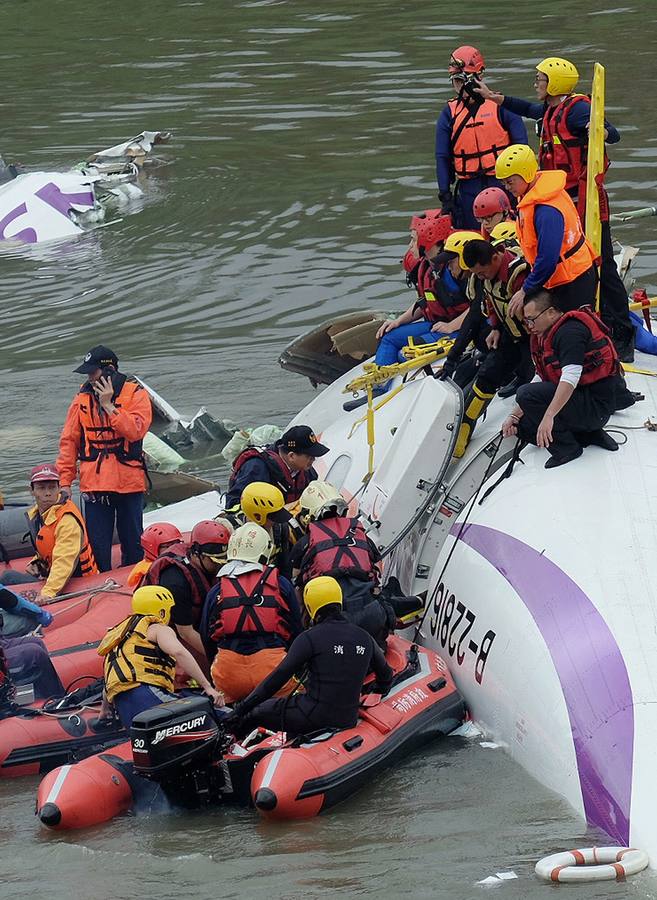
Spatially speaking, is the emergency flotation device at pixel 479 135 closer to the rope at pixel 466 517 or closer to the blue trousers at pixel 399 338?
the blue trousers at pixel 399 338

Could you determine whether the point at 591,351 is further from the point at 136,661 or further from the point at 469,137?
the point at 469,137

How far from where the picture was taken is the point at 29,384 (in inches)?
667

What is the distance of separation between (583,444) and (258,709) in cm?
236

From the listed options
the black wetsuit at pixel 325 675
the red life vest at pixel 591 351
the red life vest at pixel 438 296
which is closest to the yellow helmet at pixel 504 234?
the red life vest at pixel 591 351

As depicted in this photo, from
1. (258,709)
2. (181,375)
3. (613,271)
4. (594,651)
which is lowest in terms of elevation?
(181,375)

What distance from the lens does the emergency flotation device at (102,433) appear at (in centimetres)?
1137

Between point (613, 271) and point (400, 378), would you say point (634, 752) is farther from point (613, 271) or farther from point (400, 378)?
point (400, 378)

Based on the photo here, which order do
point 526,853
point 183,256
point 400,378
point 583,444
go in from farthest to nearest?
point 183,256, point 400,378, point 583,444, point 526,853

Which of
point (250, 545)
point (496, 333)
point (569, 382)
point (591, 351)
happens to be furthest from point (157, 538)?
point (591, 351)

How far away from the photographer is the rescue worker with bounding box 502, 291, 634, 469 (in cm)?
816

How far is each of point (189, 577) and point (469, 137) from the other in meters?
4.85

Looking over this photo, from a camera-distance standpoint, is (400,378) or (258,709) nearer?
(258,709)

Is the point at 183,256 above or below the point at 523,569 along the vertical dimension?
below

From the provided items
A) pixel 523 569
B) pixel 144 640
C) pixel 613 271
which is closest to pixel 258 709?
pixel 144 640
